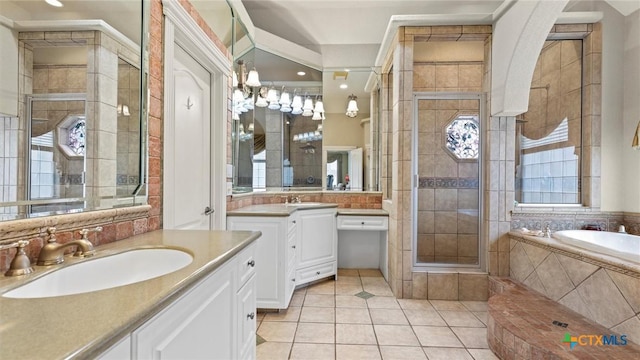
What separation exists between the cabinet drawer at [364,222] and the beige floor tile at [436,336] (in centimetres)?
113

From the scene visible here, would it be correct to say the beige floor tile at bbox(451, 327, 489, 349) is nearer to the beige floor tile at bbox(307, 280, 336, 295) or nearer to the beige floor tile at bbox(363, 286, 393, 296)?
the beige floor tile at bbox(363, 286, 393, 296)

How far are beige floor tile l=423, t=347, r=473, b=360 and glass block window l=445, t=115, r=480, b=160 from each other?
198 centimetres

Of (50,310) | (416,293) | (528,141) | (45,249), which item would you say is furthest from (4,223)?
(528,141)

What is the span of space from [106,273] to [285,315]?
170 cm

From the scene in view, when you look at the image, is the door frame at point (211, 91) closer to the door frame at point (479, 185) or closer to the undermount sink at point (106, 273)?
the undermount sink at point (106, 273)

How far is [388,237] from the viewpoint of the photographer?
3.17 metres

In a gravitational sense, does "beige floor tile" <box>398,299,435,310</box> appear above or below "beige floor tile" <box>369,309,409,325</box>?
above

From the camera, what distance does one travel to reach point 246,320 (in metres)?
1.41

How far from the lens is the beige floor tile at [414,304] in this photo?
8.48ft

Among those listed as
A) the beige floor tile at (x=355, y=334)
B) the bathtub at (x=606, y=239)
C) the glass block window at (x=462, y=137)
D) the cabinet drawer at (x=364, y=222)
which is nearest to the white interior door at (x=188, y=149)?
the beige floor tile at (x=355, y=334)

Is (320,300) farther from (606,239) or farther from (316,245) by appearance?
(606,239)

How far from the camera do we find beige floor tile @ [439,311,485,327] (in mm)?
2309

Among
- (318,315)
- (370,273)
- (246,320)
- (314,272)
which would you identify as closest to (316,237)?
(314,272)

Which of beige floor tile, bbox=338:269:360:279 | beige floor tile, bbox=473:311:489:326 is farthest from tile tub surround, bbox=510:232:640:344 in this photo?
beige floor tile, bbox=338:269:360:279
